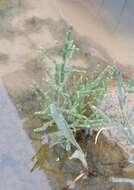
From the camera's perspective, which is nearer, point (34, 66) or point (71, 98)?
point (71, 98)

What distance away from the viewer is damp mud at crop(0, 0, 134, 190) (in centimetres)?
152

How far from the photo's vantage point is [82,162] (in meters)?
1.50

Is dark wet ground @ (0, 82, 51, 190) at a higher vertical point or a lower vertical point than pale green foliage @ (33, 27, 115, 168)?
lower

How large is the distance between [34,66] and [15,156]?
460mm

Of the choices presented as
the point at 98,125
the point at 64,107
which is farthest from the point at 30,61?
the point at 98,125

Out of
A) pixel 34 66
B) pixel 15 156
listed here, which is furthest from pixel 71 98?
pixel 34 66

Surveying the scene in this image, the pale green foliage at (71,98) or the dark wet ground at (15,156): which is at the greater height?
the pale green foliage at (71,98)

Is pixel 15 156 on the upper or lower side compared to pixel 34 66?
lower

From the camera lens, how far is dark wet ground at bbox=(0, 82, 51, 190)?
149 cm

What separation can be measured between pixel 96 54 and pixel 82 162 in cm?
63

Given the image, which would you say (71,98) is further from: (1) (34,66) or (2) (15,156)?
(1) (34,66)

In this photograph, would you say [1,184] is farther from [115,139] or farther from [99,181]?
[115,139]

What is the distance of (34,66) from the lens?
6.20 feet

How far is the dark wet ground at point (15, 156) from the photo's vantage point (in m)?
1.49
